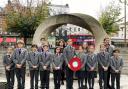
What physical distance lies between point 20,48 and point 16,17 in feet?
84.8

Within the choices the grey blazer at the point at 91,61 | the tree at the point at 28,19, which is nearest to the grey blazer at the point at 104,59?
the grey blazer at the point at 91,61

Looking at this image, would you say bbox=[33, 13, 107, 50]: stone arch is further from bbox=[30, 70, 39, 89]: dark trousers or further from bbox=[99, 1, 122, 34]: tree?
bbox=[99, 1, 122, 34]: tree

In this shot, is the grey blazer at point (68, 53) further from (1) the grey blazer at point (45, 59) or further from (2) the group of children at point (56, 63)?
(1) the grey blazer at point (45, 59)

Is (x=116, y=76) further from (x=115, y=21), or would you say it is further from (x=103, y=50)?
(x=115, y=21)

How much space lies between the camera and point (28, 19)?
121 ft

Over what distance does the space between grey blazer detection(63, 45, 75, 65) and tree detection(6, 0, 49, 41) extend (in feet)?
73.9

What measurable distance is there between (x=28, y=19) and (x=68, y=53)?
967 inches

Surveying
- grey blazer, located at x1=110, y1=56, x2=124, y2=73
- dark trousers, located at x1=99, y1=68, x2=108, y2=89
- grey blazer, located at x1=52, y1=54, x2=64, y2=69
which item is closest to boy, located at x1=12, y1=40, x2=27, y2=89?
grey blazer, located at x1=52, y1=54, x2=64, y2=69

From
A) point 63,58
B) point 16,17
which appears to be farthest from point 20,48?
point 16,17

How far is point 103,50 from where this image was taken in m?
12.5

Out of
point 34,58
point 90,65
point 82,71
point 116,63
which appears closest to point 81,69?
point 82,71

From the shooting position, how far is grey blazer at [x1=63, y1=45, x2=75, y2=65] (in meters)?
12.6

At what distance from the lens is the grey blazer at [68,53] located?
12586mm

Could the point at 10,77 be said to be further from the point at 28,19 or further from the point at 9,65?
the point at 28,19
